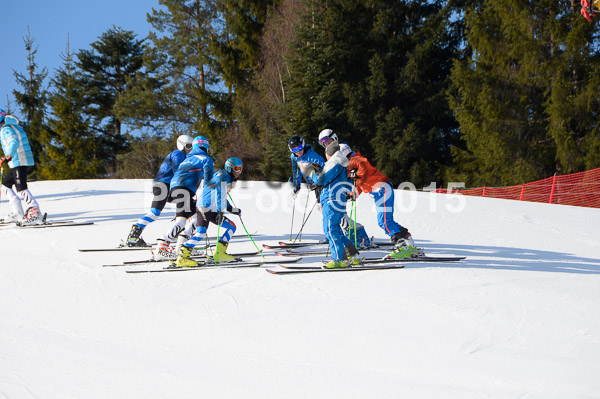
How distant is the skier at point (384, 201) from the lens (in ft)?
23.8

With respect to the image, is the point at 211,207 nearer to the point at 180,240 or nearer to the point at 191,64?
the point at 180,240

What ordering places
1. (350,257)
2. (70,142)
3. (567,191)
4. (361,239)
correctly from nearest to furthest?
(350,257), (361,239), (567,191), (70,142)

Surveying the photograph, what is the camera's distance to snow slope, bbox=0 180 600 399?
11.7ft

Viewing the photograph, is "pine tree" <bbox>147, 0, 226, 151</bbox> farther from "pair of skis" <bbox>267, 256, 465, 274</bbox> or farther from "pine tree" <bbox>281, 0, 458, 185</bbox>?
"pair of skis" <bbox>267, 256, 465, 274</bbox>

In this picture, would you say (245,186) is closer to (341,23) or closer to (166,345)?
(166,345)

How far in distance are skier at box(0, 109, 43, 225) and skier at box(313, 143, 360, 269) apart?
232 inches

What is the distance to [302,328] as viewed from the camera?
459 cm

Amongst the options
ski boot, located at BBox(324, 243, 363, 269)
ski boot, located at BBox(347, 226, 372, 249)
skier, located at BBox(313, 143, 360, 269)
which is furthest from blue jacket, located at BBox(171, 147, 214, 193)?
ski boot, located at BBox(347, 226, 372, 249)

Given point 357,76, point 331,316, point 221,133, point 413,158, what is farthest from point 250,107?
point 331,316

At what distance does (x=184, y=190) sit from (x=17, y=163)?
13.6ft

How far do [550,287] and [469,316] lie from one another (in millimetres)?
1667

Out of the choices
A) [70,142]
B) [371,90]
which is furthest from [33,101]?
[371,90]

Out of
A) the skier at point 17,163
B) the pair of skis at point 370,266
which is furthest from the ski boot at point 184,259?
the skier at point 17,163

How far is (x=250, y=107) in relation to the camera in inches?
1276
